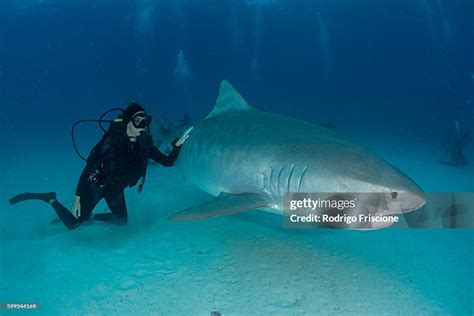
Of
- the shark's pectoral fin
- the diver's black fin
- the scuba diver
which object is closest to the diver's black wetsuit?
the scuba diver

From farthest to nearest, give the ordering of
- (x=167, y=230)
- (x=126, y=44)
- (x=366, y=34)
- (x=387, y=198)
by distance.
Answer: (x=126, y=44) → (x=366, y=34) → (x=167, y=230) → (x=387, y=198)

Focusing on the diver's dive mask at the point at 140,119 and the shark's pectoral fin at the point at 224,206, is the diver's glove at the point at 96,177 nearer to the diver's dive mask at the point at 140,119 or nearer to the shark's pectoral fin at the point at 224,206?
the diver's dive mask at the point at 140,119

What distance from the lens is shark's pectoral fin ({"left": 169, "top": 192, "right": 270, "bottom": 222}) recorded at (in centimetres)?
364

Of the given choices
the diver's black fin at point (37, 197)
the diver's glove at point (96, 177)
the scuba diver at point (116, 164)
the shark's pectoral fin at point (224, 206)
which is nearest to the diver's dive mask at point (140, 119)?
the scuba diver at point (116, 164)

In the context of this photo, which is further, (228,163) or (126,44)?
(126,44)

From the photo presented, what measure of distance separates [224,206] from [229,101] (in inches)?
102

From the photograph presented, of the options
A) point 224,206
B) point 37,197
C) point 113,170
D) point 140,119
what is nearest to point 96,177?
point 113,170

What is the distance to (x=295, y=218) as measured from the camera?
13.1 feet

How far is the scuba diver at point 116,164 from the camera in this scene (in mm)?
4895

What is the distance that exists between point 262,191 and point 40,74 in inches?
6082

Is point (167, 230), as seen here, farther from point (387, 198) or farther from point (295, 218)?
point (387, 198)

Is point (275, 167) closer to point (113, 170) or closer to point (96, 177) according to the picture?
point (113, 170)

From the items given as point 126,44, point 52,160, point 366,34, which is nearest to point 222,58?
point 126,44

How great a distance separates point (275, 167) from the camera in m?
3.97
